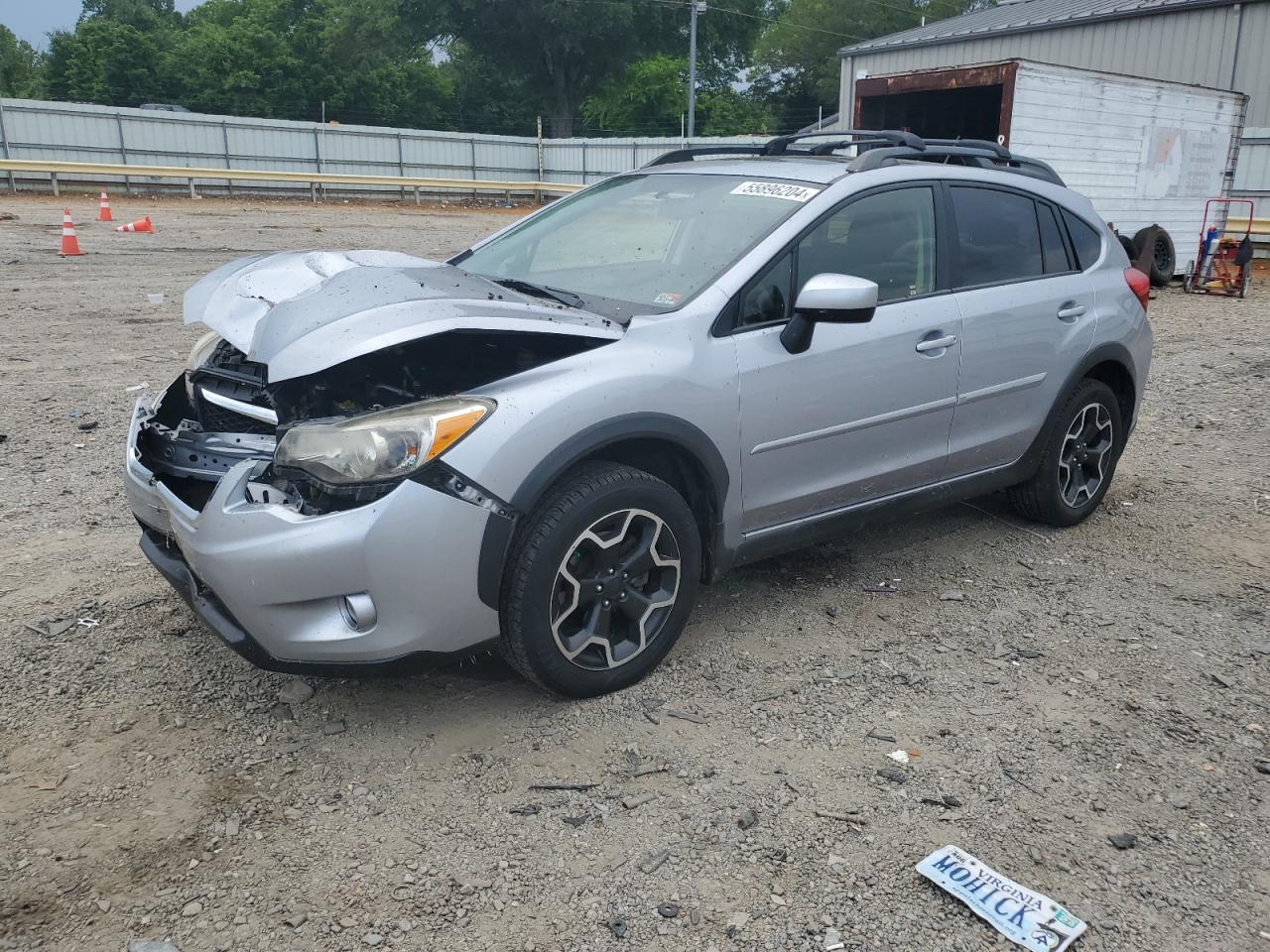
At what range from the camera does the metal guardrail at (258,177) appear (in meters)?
24.5

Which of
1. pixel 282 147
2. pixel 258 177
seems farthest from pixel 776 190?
pixel 282 147

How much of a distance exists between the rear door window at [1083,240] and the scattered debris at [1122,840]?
9.69 feet

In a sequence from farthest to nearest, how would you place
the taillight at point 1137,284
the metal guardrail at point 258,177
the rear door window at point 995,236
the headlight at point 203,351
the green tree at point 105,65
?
the green tree at point 105,65 → the metal guardrail at point 258,177 → the taillight at point 1137,284 → the rear door window at point 995,236 → the headlight at point 203,351

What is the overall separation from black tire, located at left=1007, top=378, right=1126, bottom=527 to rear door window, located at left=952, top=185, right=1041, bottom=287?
65 cm

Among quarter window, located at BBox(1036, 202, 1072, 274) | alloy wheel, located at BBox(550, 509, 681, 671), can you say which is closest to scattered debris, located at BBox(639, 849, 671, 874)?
alloy wheel, located at BBox(550, 509, 681, 671)

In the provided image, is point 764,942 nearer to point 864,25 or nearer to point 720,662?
point 720,662

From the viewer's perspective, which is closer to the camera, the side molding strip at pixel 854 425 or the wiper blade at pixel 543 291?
the side molding strip at pixel 854 425

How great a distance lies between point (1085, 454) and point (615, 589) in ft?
9.45

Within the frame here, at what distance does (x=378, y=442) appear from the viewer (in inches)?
116

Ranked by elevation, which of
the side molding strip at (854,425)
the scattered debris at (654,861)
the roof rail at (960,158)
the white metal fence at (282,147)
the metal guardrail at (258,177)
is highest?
the white metal fence at (282,147)

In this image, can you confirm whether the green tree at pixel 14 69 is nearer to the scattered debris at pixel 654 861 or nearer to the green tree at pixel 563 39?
the green tree at pixel 563 39

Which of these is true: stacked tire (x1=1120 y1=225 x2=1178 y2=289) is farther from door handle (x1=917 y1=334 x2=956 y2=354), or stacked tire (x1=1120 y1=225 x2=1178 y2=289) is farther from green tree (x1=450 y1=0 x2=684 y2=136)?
green tree (x1=450 y1=0 x2=684 y2=136)

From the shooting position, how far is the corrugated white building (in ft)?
52.7

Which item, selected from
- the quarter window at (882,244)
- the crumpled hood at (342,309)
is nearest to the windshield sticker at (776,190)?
the quarter window at (882,244)
